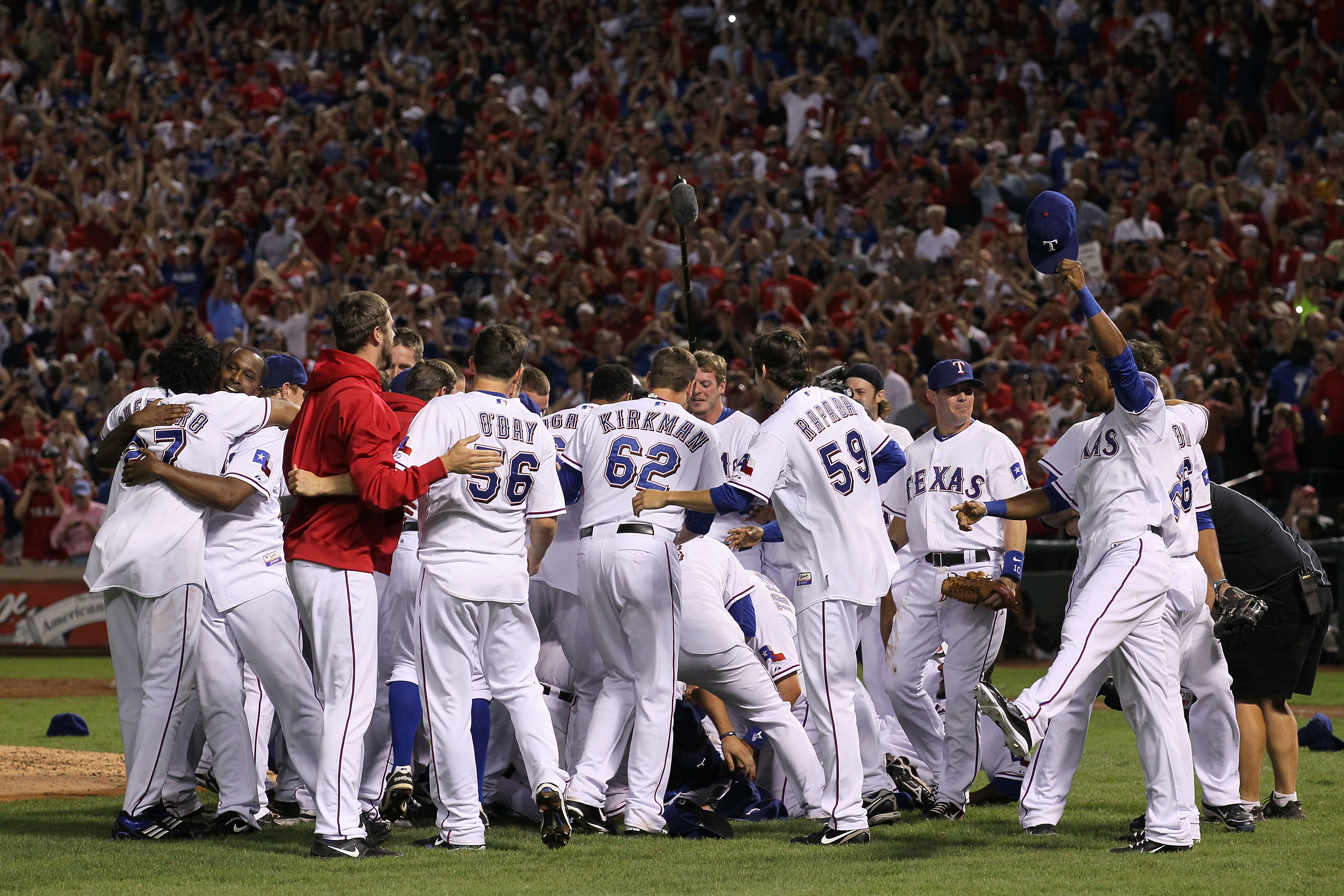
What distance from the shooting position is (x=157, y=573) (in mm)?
6371

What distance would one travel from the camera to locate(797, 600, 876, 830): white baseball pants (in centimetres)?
631

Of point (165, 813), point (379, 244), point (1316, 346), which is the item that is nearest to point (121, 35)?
point (379, 244)

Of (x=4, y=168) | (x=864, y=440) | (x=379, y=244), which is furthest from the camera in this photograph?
(x=4, y=168)

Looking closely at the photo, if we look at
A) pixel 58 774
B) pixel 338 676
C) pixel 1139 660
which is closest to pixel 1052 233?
pixel 1139 660

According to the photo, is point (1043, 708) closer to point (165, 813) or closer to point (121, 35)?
point (165, 813)

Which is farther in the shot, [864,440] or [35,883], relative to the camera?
[864,440]

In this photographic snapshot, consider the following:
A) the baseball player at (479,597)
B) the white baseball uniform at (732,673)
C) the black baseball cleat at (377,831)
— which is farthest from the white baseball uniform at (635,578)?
the black baseball cleat at (377,831)

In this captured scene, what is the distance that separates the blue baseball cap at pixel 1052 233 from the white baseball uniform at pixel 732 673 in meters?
2.08

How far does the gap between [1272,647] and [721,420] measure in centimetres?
322

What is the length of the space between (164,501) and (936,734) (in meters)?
3.73

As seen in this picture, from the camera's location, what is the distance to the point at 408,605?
23.5 feet

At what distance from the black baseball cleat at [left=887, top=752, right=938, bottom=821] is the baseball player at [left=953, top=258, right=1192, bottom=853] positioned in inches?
51.5

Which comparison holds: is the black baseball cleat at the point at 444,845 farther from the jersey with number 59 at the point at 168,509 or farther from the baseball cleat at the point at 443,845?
the jersey with number 59 at the point at 168,509

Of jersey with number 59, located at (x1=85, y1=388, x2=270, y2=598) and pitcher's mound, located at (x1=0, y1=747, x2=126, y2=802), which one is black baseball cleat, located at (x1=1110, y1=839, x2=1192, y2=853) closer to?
jersey with number 59, located at (x1=85, y1=388, x2=270, y2=598)
